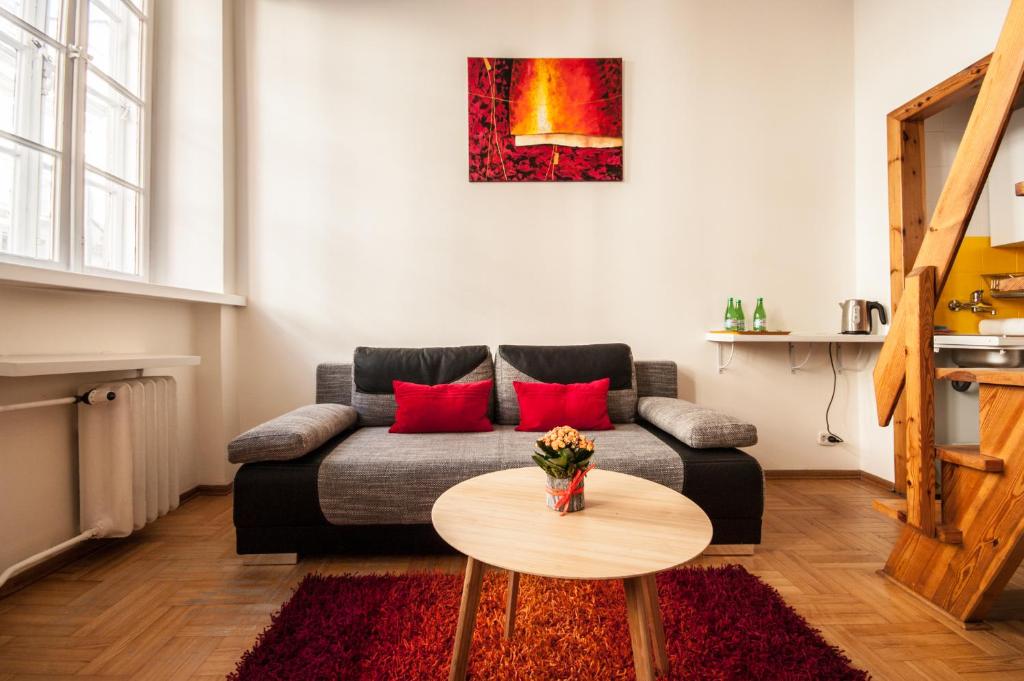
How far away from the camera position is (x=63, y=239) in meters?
2.19

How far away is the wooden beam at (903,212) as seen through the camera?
2.75 m

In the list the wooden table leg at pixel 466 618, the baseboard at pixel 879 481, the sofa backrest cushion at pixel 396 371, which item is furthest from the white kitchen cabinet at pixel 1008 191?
the wooden table leg at pixel 466 618

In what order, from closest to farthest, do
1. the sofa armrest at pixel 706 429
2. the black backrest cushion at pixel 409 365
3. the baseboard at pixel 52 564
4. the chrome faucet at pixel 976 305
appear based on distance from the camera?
the baseboard at pixel 52 564 < the sofa armrest at pixel 706 429 < the black backrest cushion at pixel 409 365 < the chrome faucet at pixel 976 305

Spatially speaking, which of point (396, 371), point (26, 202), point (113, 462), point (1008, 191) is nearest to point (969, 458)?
point (1008, 191)

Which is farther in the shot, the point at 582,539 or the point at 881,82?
the point at 881,82

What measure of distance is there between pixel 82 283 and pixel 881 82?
4166 mm

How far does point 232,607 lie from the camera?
1.69 metres

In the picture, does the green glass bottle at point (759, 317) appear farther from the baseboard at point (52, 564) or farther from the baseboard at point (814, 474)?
the baseboard at point (52, 564)

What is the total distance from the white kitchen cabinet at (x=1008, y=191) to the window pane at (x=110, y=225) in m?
4.86

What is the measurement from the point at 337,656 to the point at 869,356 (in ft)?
10.7

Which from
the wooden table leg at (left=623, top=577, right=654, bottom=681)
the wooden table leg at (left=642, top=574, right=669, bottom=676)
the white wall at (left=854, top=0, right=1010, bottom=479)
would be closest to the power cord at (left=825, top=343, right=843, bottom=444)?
the white wall at (left=854, top=0, right=1010, bottom=479)

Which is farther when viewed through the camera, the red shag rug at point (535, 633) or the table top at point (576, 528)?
the red shag rug at point (535, 633)

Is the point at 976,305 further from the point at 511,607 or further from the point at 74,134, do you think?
the point at 74,134

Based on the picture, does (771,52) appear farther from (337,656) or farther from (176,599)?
(176,599)
